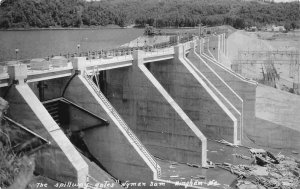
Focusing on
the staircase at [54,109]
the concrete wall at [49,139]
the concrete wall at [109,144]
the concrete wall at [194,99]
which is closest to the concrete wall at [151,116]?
the concrete wall at [109,144]

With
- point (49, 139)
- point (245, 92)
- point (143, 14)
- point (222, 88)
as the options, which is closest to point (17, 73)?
point (49, 139)

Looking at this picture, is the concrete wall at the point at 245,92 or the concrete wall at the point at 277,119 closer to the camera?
the concrete wall at the point at 277,119

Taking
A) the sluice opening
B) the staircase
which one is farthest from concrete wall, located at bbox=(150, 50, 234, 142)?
the staircase

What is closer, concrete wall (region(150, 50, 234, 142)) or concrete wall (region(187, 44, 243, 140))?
concrete wall (region(150, 50, 234, 142))

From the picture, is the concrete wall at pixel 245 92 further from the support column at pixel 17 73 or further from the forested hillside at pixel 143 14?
the forested hillside at pixel 143 14

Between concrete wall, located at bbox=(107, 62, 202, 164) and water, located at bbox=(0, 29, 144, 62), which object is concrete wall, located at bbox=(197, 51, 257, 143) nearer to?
concrete wall, located at bbox=(107, 62, 202, 164)

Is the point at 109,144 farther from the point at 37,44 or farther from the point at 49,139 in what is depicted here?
the point at 37,44

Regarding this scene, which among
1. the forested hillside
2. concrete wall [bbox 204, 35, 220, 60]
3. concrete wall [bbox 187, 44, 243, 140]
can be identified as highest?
the forested hillside
